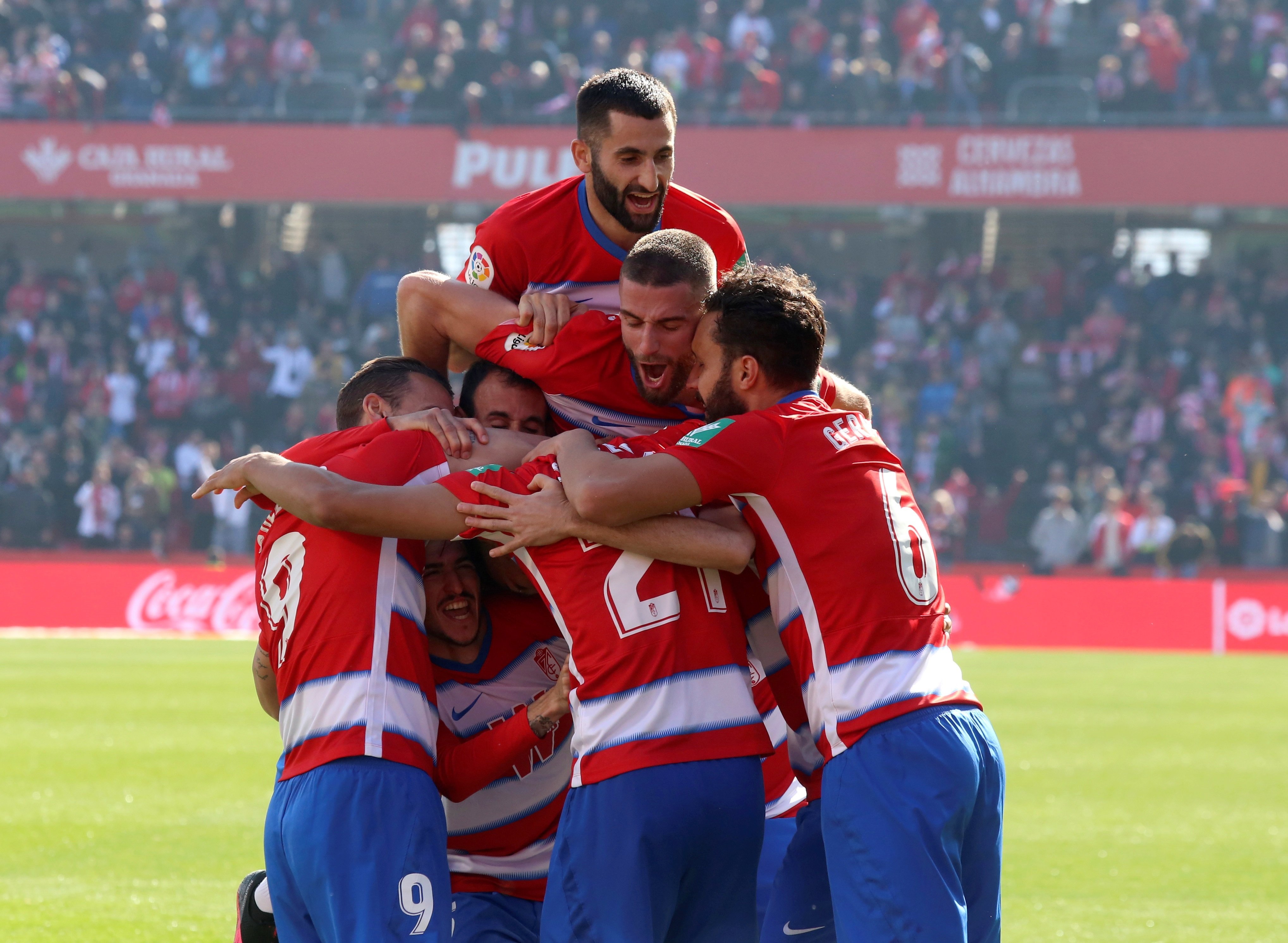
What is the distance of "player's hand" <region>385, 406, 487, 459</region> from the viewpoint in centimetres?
418

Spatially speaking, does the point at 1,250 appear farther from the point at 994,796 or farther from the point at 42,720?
the point at 994,796

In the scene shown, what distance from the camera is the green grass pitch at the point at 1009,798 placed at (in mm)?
6449

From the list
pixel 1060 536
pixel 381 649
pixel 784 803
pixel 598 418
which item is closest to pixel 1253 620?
pixel 1060 536

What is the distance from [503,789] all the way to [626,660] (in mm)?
870

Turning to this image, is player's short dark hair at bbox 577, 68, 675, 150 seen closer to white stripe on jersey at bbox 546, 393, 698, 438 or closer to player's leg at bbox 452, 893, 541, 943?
white stripe on jersey at bbox 546, 393, 698, 438

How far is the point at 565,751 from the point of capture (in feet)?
14.5

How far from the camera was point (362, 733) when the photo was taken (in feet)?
12.4

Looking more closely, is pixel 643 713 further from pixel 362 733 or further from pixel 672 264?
pixel 672 264

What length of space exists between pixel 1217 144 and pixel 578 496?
24.2m

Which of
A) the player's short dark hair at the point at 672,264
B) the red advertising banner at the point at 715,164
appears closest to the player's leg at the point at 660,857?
the player's short dark hair at the point at 672,264

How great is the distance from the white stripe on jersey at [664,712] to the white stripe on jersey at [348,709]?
0.45 meters

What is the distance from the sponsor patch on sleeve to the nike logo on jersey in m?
1.07

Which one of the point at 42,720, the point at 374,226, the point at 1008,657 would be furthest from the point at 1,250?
the point at 1008,657

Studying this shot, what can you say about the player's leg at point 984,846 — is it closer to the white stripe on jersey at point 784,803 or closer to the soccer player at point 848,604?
the soccer player at point 848,604
